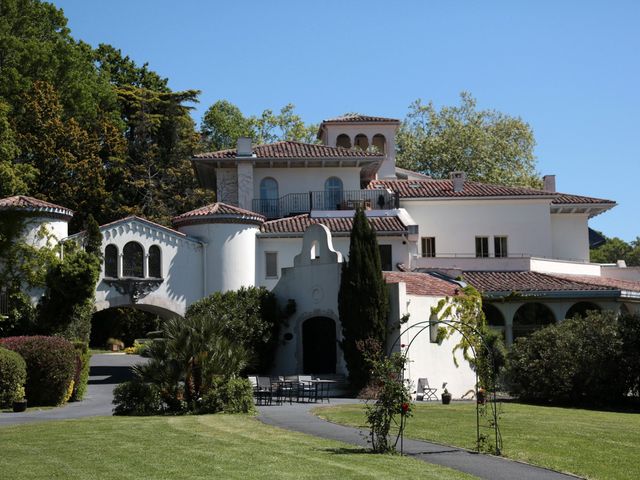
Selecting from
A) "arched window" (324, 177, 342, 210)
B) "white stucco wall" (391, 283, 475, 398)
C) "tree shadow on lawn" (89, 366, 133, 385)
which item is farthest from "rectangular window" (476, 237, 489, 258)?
"tree shadow on lawn" (89, 366, 133, 385)

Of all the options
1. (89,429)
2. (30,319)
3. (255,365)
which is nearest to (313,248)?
(255,365)

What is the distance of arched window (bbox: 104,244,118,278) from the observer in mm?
42312

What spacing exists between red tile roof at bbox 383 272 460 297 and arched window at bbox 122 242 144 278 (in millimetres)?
11107

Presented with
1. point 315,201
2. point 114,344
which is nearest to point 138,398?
point 315,201

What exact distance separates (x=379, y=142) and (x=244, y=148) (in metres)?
13.1

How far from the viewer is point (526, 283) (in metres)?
44.7

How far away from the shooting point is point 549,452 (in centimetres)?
1941

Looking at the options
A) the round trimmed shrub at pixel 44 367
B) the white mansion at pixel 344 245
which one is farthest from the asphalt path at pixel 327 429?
the white mansion at pixel 344 245

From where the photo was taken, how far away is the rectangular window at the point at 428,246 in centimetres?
5369

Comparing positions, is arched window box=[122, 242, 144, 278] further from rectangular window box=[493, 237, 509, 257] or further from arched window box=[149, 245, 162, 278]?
rectangular window box=[493, 237, 509, 257]

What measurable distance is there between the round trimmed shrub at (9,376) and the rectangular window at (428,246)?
2803 centimetres

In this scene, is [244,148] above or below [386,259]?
above

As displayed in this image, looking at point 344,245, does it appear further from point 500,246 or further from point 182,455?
point 182,455

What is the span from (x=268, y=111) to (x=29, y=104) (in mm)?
30524
